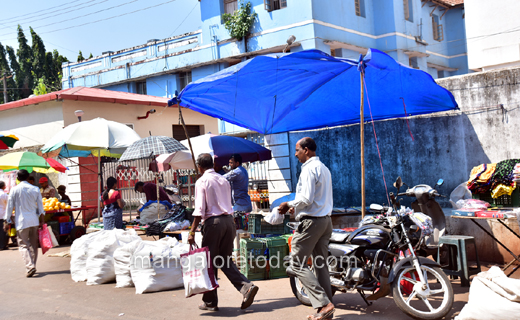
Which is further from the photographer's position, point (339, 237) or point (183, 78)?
point (183, 78)

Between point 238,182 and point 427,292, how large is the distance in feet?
14.0

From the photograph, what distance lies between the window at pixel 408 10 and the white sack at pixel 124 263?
2317 cm

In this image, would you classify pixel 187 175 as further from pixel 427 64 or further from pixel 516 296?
pixel 427 64

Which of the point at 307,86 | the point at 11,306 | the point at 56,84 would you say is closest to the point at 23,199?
the point at 11,306

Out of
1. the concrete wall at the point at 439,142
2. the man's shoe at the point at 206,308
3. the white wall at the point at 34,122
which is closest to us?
the man's shoe at the point at 206,308

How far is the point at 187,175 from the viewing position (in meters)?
17.6

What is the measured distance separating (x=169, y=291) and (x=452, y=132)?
574 centimetres

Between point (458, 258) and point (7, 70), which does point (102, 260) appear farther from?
point (7, 70)

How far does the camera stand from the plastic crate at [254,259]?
276 inches

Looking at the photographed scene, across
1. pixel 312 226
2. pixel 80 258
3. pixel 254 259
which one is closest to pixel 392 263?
pixel 312 226

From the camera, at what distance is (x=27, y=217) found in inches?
321

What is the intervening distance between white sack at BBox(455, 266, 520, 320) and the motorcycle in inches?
10.7

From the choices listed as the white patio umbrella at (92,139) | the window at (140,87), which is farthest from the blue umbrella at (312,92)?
the window at (140,87)

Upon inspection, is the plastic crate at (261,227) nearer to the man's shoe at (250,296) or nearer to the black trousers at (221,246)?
the black trousers at (221,246)
